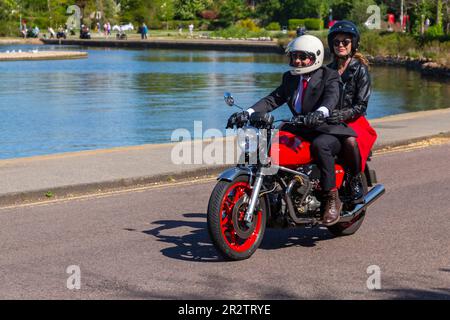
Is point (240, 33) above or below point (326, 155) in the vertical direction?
below

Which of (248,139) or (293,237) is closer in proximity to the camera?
(248,139)

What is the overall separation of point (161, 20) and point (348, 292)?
105033mm

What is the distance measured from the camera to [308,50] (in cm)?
858

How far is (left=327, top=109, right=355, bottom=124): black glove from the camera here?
340 inches

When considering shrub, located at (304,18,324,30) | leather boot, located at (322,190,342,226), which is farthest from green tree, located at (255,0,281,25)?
leather boot, located at (322,190,342,226)

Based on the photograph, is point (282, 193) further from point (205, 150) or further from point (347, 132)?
point (205, 150)

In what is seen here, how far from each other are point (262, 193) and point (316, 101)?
110 cm

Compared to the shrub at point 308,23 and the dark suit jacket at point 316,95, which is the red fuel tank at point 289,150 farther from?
the shrub at point 308,23

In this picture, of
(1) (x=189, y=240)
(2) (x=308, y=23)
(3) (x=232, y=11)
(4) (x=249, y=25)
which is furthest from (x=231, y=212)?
(3) (x=232, y=11)

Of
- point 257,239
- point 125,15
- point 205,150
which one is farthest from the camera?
point 125,15

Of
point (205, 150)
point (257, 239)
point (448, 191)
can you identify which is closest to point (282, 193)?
point (257, 239)

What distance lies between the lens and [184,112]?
27922mm

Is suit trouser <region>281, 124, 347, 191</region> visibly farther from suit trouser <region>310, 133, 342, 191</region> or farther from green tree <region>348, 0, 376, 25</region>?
green tree <region>348, 0, 376, 25</region>

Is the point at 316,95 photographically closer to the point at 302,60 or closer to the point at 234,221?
the point at 302,60
